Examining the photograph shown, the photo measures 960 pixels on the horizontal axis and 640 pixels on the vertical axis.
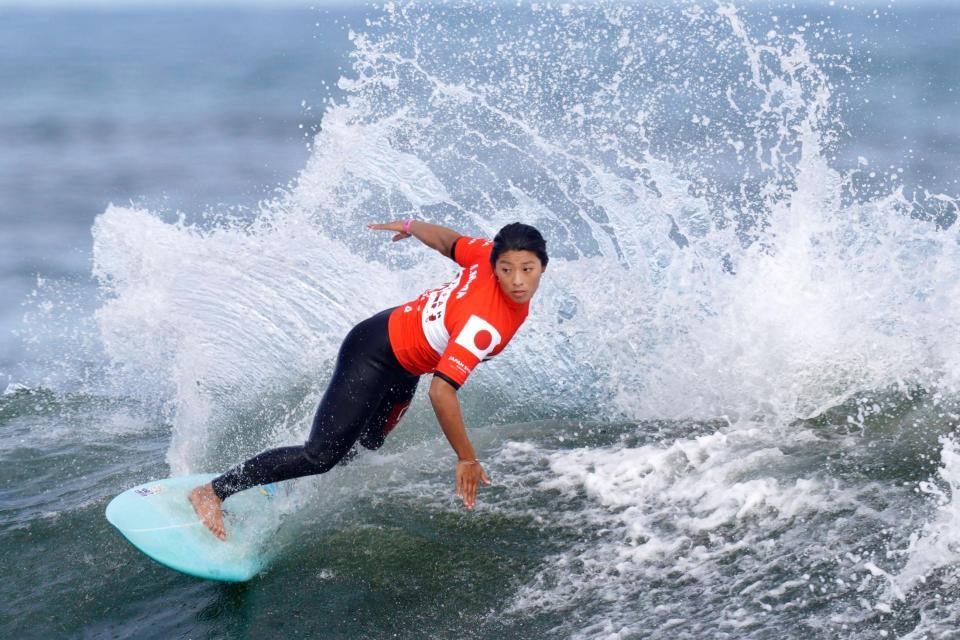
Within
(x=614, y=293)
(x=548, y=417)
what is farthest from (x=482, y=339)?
(x=614, y=293)

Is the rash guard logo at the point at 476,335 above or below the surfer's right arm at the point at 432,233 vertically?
below

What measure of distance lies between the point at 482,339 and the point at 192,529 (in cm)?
173

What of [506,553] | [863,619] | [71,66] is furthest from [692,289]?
[71,66]

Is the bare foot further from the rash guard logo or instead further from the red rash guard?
the rash guard logo

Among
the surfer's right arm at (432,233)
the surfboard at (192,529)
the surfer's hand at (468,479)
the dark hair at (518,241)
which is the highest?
the surfer's right arm at (432,233)

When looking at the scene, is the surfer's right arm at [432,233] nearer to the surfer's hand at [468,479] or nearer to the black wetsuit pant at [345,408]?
the black wetsuit pant at [345,408]

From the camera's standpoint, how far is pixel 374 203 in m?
8.66

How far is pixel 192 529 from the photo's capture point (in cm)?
481

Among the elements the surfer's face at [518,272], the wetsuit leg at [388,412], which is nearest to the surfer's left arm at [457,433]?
the surfer's face at [518,272]

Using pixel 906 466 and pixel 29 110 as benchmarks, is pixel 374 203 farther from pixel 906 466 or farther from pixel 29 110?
pixel 29 110

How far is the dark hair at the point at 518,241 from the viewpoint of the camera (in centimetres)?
416

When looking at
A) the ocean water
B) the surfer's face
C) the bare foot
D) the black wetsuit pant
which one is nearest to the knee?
the black wetsuit pant

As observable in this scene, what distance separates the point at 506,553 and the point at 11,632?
2.14 meters

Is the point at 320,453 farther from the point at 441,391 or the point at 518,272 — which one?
the point at 518,272
